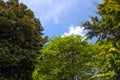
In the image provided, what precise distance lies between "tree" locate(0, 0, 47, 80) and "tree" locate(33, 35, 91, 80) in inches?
145

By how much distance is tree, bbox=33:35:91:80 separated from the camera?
2706cm

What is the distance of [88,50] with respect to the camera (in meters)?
28.0

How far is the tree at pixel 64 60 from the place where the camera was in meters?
Answer: 27.1

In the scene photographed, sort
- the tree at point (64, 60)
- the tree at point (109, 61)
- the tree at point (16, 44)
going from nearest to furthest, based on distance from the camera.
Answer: the tree at point (109, 61), the tree at point (64, 60), the tree at point (16, 44)

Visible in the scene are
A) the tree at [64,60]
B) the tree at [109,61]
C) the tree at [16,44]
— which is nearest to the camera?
the tree at [109,61]

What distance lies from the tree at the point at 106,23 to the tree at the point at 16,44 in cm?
1646

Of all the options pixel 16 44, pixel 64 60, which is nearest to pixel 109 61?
pixel 64 60

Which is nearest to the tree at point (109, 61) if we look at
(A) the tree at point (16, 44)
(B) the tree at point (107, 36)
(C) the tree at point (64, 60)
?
(B) the tree at point (107, 36)

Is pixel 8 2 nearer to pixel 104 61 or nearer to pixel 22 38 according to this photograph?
pixel 22 38

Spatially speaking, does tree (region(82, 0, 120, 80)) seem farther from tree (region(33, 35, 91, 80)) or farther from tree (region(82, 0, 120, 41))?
tree (region(33, 35, 91, 80))

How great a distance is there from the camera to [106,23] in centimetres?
1542

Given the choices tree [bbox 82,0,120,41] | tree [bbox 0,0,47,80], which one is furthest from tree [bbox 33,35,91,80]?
tree [bbox 82,0,120,41]

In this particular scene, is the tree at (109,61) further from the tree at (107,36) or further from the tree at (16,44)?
the tree at (16,44)

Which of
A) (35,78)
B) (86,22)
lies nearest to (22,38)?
(35,78)
